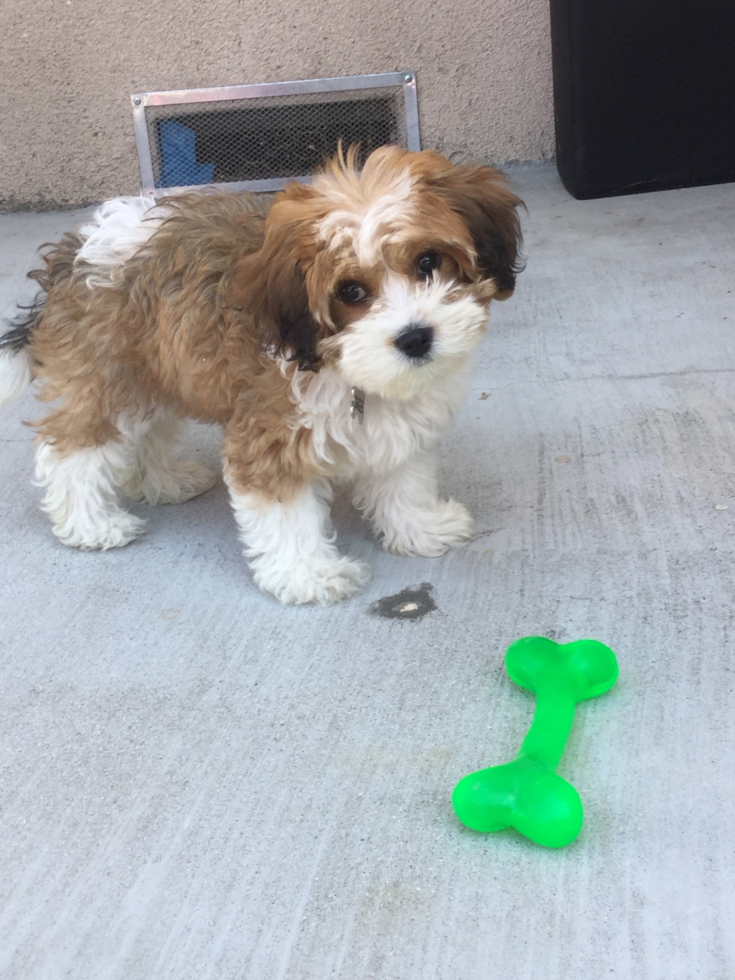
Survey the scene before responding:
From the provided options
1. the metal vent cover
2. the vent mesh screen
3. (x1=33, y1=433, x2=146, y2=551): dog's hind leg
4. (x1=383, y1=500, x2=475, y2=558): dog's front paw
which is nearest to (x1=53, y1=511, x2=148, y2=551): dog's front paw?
(x1=33, y1=433, x2=146, y2=551): dog's hind leg

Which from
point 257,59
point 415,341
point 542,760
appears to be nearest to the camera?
point 542,760

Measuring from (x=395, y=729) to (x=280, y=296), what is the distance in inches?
41.6

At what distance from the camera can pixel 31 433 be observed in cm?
416

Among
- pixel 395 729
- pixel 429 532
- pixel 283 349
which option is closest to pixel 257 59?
pixel 429 532

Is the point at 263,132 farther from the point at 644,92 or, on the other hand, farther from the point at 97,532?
the point at 97,532

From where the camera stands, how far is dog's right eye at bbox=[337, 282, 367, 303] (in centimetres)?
244

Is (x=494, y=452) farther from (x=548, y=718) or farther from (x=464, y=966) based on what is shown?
(x=464, y=966)

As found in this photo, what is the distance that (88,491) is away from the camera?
129 inches

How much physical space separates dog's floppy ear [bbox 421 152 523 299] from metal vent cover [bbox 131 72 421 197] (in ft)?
11.9

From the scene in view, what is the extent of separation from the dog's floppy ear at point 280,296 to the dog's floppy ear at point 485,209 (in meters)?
0.37

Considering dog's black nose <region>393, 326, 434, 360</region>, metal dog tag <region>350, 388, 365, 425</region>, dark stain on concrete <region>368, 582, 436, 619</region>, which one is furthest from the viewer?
dark stain on concrete <region>368, 582, 436, 619</region>

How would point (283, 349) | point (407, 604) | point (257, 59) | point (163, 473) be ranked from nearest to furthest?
point (283, 349) → point (407, 604) → point (163, 473) → point (257, 59)

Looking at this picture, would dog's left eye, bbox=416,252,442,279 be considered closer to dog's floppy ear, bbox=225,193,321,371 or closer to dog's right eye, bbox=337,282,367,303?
dog's right eye, bbox=337,282,367,303

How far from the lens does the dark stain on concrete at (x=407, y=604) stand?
2924 mm
